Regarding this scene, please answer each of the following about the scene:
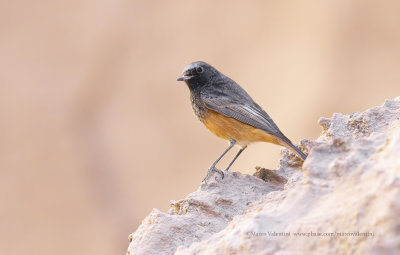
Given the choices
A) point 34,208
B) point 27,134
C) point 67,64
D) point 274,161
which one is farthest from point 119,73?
point 274,161

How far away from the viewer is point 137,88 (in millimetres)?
24969

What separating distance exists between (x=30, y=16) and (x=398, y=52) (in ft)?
44.2

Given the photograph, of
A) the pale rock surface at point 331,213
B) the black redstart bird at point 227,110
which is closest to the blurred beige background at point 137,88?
the black redstart bird at point 227,110

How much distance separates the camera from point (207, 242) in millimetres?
3957

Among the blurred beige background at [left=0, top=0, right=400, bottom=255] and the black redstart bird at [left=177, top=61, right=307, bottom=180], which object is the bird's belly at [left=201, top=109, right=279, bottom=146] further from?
the blurred beige background at [left=0, top=0, right=400, bottom=255]

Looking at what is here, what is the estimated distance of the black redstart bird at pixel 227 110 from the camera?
7.08m

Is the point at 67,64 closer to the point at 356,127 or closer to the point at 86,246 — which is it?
the point at 86,246

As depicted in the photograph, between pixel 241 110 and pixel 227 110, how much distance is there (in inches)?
5.7

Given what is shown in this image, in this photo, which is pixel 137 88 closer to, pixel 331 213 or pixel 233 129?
pixel 233 129

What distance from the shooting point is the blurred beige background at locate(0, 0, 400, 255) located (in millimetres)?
20781

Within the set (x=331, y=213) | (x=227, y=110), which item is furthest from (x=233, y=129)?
(x=331, y=213)

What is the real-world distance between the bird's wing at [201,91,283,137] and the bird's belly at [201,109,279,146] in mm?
51

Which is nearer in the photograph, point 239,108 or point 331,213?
point 331,213

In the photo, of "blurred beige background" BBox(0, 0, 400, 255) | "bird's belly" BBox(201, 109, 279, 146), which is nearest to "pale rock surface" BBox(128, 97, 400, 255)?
"bird's belly" BBox(201, 109, 279, 146)
